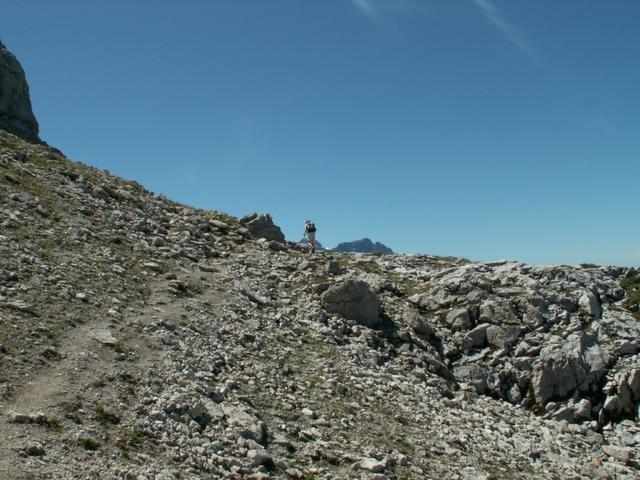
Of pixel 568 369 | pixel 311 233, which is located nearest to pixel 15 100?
pixel 311 233

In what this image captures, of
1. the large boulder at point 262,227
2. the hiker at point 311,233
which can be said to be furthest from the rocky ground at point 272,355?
the hiker at point 311,233

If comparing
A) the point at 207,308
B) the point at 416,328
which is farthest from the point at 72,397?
the point at 416,328

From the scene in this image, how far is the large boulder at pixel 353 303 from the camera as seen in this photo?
96.1ft

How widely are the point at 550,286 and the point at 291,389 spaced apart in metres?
22.0

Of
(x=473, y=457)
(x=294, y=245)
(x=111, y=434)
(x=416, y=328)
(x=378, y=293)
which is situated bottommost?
(x=473, y=457)

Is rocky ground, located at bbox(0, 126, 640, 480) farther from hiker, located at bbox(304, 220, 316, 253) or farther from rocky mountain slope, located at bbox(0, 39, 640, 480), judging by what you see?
hiker, located at bbox(304, 220, 316, 253)

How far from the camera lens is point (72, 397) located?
48.3 feet

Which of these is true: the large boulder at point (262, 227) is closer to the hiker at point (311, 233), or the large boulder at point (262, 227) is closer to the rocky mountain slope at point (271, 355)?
the rocky mountain slope at point (271, 355)

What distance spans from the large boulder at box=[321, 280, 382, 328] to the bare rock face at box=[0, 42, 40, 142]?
35.7 metres

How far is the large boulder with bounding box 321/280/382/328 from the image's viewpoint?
29.3 meters

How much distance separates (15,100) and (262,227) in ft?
99.6

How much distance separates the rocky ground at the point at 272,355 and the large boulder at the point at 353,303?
9 cm

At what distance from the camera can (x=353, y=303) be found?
2952 centimetres

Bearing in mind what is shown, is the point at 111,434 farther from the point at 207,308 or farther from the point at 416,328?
the point at 416,328
